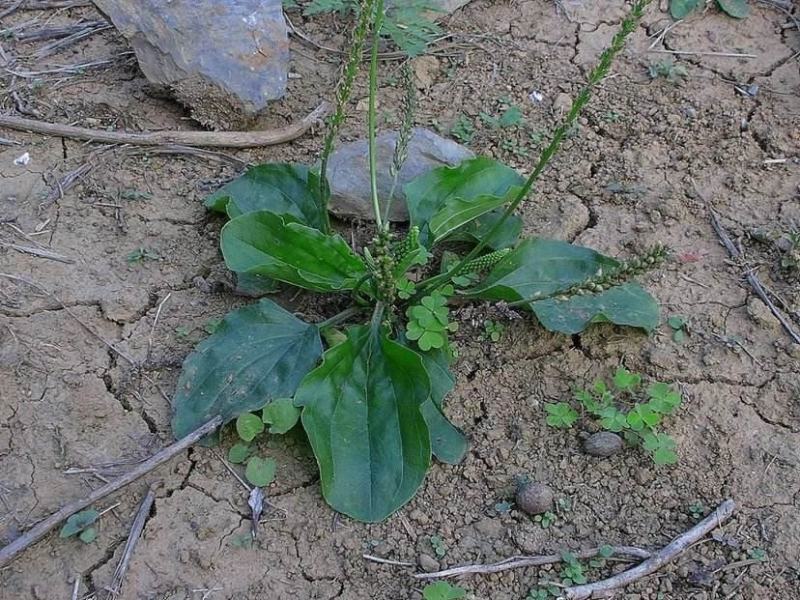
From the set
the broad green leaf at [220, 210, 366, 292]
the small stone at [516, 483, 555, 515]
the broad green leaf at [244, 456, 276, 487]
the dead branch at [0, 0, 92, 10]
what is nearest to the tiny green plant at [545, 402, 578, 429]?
the small stone at [516, 483, 555, 515]

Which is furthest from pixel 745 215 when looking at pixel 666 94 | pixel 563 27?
pixel 563 27

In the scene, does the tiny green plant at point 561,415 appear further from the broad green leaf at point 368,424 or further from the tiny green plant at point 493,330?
the broad green leaf at point 368,424

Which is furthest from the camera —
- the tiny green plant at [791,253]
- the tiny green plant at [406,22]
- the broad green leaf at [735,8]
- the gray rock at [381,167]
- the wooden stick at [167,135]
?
the broad green leaf at [735,8]

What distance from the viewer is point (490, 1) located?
163 inches

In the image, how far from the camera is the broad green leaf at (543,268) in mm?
2805

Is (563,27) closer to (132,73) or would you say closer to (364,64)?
(364,64)

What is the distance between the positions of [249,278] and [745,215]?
1858 mm

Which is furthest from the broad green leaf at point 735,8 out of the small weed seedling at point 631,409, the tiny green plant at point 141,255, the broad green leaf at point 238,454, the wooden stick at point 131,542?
the wooden stick at point 131,542

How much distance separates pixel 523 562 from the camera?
2.29 metres

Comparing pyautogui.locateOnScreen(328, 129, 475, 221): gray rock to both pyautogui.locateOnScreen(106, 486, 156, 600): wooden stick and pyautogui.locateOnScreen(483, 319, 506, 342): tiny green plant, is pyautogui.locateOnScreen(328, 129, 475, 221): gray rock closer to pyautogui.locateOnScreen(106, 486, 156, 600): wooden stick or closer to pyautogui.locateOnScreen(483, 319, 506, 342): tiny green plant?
pyautogui.locateOnScreen(483, 319, 506, 342): tiny green plant

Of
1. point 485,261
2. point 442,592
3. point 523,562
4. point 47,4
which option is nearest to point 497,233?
point 485,261

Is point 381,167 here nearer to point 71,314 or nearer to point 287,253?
point 287,253

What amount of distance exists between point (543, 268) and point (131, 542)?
1.52 meters

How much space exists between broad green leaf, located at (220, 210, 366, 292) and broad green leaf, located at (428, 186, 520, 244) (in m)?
0.32
